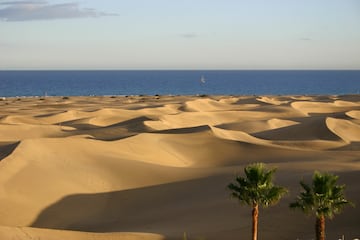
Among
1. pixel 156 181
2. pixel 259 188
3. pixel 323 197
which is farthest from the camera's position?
pixel 156 181

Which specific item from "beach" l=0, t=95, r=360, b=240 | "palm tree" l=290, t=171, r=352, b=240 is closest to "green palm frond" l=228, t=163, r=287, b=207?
"palm tree" l=290, t=171, r=352, b=240

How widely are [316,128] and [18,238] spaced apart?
34.2m

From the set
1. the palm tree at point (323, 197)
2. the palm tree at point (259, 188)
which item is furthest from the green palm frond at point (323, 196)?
the palm tree at point (259, 188)

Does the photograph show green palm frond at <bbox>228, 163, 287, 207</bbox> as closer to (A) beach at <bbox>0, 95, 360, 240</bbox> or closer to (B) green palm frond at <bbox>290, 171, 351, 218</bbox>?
(B) green palm frond at <bbox>290, 171, 351, 218</bbox>

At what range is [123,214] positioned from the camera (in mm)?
25875

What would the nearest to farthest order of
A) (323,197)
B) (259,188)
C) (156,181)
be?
(323,197) → (259,188) → (156,181)

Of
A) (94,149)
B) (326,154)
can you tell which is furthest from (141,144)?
(326,154)

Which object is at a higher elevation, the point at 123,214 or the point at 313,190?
the point at 313,190

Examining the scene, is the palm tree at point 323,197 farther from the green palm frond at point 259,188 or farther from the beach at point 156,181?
the beach at point 156,181

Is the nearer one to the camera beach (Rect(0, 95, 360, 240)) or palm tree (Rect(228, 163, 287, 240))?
palm tree (Rect(228, 163, 287, 240))

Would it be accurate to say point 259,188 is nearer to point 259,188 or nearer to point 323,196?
point 259,188

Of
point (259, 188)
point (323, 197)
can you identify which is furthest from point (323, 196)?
point (259, 188)

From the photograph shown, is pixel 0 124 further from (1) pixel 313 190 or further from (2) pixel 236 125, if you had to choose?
(1) pixel 313 190

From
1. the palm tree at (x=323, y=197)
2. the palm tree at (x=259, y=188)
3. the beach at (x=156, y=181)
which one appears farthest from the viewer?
the beach at (x=156, y=181)
